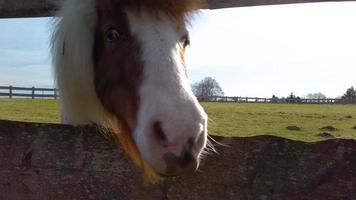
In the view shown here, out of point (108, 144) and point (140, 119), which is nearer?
point (108, 144)

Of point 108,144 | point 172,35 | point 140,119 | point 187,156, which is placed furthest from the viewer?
point 172,35

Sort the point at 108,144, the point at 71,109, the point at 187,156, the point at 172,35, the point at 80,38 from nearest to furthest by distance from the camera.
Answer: the point at 187,156 → the point at 108,144 → the point at 172,35 → the point at 80,38 → the point at 71,109

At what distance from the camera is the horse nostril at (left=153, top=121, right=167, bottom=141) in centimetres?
182

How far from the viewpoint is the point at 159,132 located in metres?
1.85

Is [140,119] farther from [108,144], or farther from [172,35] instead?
[172,35]

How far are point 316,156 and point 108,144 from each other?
795 millimetres

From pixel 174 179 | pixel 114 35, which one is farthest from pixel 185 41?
pixel 174 179

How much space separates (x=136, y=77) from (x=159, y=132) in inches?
20.1

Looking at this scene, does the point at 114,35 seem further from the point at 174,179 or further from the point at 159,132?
the point at 174,179

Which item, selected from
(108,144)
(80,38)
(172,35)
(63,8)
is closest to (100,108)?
(80,38)

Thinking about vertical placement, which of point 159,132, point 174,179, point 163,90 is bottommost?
point 174,179

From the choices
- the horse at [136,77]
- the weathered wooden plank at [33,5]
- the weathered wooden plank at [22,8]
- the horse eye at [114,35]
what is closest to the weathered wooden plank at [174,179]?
the horse at [136,77]

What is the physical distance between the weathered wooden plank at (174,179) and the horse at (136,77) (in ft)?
0.32

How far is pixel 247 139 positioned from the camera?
1.87m
